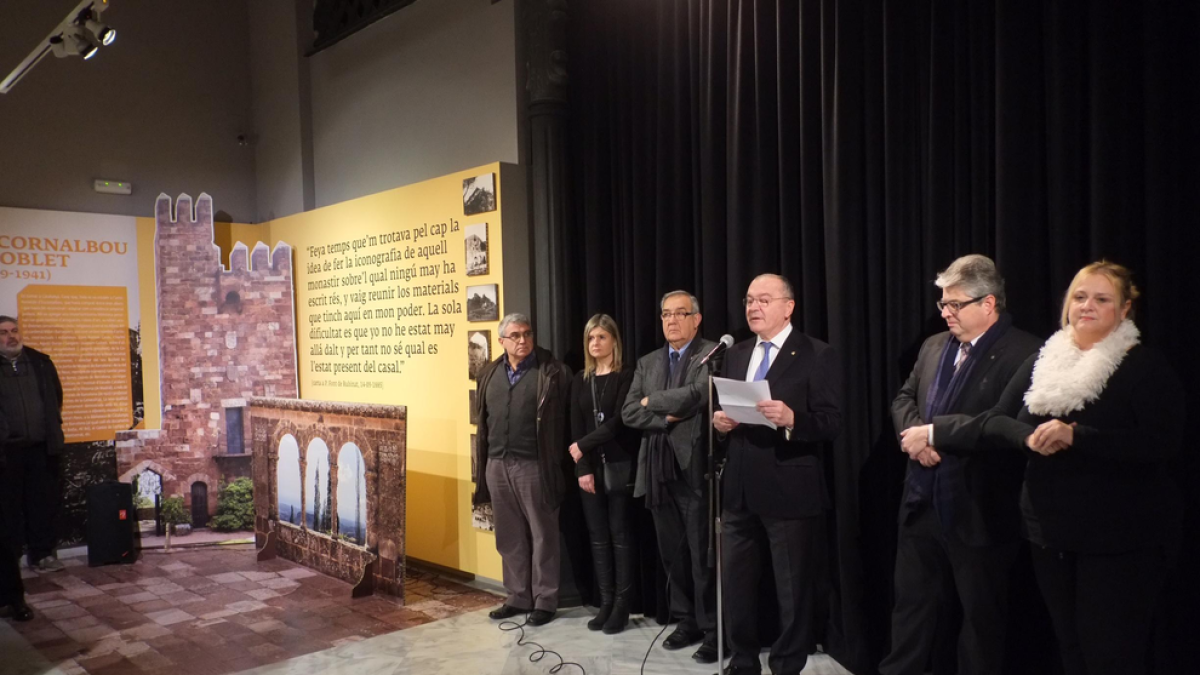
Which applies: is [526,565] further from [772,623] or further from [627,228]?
[627,228]

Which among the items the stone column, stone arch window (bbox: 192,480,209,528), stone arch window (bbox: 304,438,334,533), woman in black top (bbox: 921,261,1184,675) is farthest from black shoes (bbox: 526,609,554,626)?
stone arch window (bbox: 192,480,209,528)

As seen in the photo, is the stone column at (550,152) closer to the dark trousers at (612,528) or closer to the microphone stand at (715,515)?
the dark trousers at (612,528)

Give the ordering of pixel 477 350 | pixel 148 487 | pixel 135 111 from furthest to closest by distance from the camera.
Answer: pixel 135 111, pixel 148 487, pixel 477 350

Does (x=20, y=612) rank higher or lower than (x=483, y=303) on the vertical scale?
lower

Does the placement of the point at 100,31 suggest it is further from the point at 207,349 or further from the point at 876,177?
the point at 876,177

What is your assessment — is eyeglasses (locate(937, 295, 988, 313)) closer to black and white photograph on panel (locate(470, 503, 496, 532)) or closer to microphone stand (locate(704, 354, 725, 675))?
microphone stand (locate(704, 354, 725, 675))

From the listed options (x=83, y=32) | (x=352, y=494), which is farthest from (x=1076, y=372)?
(x=83, y=32)

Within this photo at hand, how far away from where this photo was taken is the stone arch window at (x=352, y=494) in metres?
5.10

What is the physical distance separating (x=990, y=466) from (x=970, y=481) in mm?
82

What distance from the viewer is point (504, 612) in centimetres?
461

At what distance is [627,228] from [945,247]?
6.09ft

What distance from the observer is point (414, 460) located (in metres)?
5.82

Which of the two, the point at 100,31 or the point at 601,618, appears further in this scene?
the point at 100,31

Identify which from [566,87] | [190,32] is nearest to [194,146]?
[190,32]
